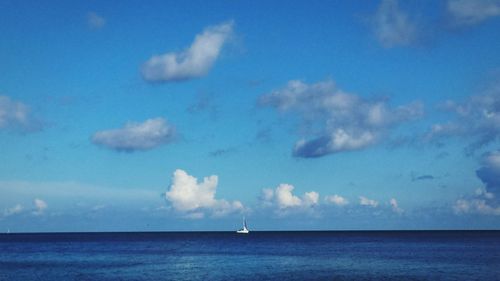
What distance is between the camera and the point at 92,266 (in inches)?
Result: 4114

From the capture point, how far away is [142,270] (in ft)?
311

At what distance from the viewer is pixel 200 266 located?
10338cm

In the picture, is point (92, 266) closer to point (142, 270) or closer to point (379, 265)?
point (142, 270)

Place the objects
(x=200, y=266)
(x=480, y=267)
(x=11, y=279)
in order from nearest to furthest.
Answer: (x=11, y=279) → (x=480, y=267) → (x=200, y=266)

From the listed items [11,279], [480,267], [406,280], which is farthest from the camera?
[480,267]

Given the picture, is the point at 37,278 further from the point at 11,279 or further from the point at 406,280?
the point at 406,280

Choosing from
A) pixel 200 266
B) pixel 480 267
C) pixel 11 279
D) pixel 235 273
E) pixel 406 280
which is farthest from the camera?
pixel 200 266

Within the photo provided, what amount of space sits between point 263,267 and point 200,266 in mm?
12006

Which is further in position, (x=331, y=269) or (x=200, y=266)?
(x=200, y=266)

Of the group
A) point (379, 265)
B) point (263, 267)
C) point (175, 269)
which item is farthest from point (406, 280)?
point (175, 269)

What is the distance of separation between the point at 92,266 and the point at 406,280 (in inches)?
2312

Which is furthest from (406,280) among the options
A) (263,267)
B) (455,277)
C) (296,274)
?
(263,267)

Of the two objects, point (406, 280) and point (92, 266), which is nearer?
point (406, 280)

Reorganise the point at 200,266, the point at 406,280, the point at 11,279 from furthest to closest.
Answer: the point at 200,266 → the point at 11,279 → the point at 406,280
